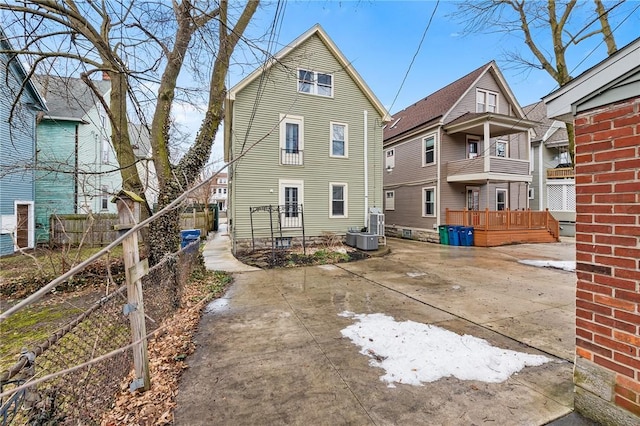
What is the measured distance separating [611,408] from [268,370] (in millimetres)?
2839

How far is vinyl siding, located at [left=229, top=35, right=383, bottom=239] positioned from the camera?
11234 mm

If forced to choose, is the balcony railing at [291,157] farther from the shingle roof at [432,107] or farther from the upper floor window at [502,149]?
the upper floor window at [502,149]

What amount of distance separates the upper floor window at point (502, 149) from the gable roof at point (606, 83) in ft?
49.1

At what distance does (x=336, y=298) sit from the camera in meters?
5.40

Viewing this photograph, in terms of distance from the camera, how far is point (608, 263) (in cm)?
212

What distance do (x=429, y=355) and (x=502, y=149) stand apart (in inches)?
622

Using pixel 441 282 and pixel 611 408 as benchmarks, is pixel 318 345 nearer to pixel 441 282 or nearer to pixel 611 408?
pixel 611 408

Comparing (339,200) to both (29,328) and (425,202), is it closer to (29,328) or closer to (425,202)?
(425,202)

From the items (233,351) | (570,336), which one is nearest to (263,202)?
(233,351)

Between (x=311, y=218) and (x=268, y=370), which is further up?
(x=311, y=218)

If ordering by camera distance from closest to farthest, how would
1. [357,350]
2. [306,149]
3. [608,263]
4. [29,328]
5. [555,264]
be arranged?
[608,263] < [357,350] < [29,328] < [555,264] < [306,149]

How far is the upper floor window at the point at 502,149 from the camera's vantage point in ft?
50.2

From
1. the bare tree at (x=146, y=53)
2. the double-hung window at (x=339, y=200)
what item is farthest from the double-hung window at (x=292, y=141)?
the bare tree at (x=146, y=53)

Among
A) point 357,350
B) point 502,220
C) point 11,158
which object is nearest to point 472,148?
point 502,220
